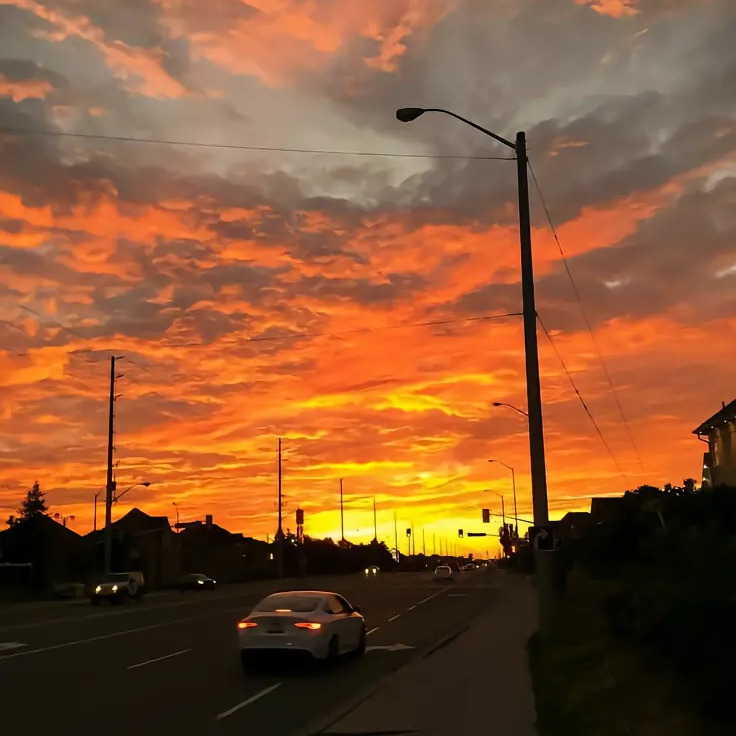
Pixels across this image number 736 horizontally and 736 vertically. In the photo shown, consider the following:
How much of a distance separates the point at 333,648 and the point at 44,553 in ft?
209

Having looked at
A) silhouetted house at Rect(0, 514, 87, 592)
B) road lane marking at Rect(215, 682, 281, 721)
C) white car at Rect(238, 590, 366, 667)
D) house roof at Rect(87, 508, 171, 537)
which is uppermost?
house roof at Rect(87, 508, 171, 537)

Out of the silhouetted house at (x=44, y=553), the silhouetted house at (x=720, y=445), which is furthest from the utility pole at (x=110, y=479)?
the silhouetted house at (x=720, y=445)

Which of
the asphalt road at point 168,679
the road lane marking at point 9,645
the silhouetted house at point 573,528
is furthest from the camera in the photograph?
the silhouetted house at point 573,528

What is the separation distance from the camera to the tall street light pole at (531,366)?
1772 centimetres

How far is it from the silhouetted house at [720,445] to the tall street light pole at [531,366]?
25.9m

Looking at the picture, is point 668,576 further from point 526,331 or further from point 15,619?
point 15,619

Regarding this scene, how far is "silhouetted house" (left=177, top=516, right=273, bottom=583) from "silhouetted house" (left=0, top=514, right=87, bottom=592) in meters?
11.7

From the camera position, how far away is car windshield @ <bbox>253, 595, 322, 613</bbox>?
18609 millimetres

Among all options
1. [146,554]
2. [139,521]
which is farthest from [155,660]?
[139,521]

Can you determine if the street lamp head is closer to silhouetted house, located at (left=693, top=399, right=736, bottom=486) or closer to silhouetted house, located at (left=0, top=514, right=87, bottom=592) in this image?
silhouetted house, located at (left=693, top=399, right=736, bottom=486)

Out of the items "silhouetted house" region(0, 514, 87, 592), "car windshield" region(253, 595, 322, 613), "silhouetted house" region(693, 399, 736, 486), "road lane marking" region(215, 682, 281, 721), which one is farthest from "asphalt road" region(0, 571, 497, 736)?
"silhouetted house" region(0, 514, 87, 592)

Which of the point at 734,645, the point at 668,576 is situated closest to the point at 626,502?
the point at 668,576

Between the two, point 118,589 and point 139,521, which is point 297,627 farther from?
point 139,521

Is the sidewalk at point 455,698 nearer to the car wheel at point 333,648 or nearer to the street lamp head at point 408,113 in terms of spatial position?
the car wheel at point 333,648
